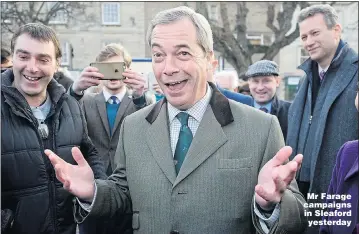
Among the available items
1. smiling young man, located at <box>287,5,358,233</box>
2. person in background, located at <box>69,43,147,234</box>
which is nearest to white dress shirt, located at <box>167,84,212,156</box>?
smiling young man, located at <box>287,5,358,233</box>

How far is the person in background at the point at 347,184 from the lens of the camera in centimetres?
172

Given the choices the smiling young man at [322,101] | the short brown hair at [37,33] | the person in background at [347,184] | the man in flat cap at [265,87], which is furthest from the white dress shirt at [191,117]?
the man in flat cap at [265,87]

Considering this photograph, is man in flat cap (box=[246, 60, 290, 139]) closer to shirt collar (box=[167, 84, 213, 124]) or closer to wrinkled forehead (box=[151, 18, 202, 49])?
shirt collar (box=[167, 84, 213, 124])

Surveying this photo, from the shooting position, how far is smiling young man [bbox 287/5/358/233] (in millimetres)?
2607

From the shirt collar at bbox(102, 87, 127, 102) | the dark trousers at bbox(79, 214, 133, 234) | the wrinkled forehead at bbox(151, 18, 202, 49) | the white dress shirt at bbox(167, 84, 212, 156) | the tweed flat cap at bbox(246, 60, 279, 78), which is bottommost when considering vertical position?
the dark trousers at bbox(79, 214, 133, 234)

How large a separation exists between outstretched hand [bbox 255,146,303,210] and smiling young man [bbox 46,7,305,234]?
3.4 inches

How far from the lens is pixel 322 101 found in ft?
9.02

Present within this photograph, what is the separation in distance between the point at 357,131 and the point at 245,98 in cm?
119

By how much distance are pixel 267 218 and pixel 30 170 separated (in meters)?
1.11

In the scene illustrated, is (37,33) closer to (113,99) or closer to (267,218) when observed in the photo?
(113,99)

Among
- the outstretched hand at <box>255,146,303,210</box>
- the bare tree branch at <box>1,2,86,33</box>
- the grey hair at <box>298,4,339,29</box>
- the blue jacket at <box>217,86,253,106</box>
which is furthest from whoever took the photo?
the bare tree branch at <box>1,2,86,33</box>

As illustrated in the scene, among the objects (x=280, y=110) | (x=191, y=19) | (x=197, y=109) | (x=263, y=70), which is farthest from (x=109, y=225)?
(x=263, y=70)

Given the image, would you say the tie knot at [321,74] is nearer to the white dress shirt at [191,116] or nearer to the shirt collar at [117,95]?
the white dress shirt at [191,116]

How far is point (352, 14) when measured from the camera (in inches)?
530
